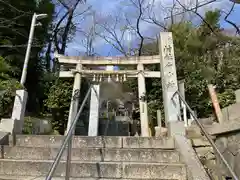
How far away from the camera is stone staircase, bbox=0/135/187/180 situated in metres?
3.34

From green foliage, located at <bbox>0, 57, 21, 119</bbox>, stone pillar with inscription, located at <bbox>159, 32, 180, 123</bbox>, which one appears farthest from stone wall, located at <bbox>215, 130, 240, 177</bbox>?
green foliage, located at <bbox>0, 57, 21, 119</bbox>

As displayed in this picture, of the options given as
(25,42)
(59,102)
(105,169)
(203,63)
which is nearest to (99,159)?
(105,169)

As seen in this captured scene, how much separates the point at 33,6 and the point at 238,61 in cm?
859

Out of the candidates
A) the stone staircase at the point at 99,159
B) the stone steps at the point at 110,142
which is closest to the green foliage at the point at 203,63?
the stone steps at the point at 110,142

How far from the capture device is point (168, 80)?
5.13 metres

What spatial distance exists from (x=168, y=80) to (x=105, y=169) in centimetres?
230

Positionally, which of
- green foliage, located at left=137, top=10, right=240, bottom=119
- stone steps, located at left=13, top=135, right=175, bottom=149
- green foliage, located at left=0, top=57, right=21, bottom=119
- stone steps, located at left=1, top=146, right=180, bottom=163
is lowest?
stone steps, located at left=1, top=146, right=180, bottom=163

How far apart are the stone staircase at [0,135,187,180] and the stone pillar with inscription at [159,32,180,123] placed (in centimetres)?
67

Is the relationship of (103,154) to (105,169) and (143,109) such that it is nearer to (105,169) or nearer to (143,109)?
(105,169)

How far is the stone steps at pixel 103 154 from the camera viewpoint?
3736 millimetres

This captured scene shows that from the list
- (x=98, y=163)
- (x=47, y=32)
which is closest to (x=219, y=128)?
(x=98, y=163)

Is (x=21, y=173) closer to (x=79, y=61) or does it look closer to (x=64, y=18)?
(x=79, y=61)

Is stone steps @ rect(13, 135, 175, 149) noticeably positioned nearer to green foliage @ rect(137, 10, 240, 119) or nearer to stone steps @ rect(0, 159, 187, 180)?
stone steps @ rect(0, 159, 187, 180)

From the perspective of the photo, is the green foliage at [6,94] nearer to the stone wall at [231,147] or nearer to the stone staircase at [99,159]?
the stone staircase at [99,159]
